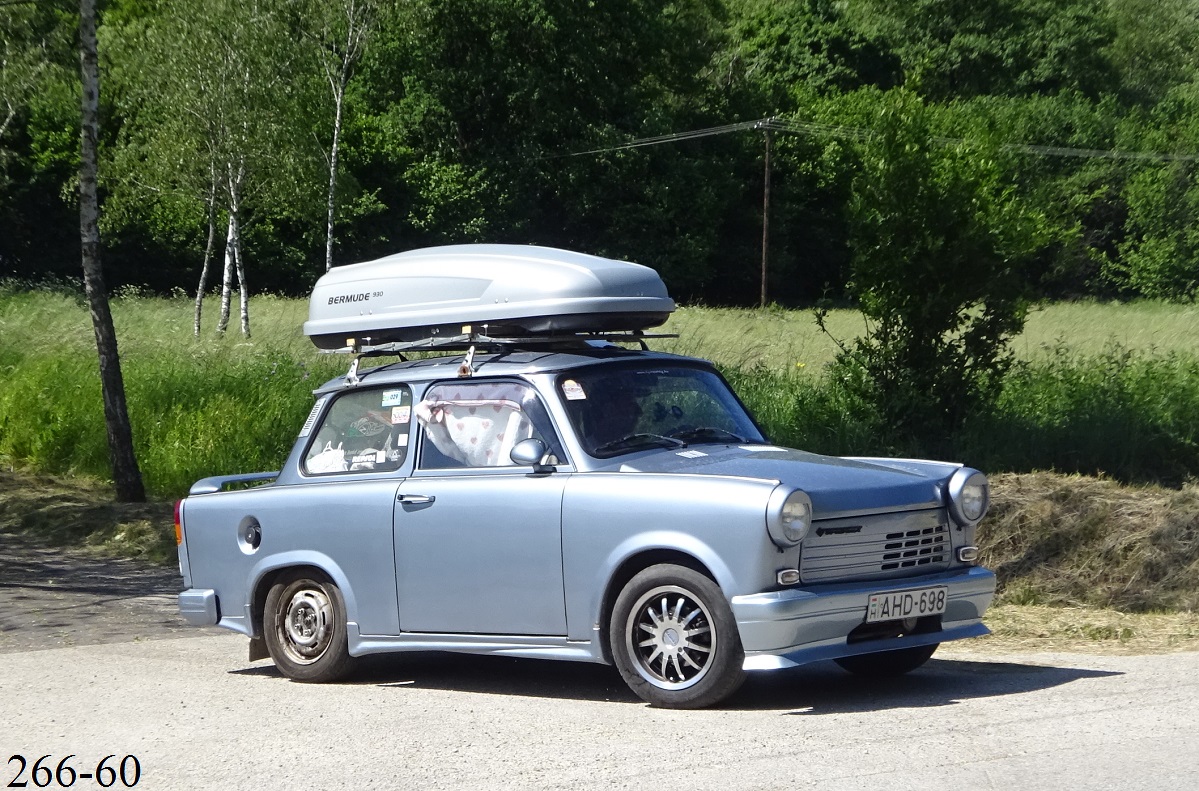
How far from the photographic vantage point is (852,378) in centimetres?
1588

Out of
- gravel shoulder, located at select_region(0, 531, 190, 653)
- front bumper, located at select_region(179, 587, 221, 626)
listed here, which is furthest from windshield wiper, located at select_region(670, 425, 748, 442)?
gravel shoulder, located at select_region(0, 531, 190, 653)

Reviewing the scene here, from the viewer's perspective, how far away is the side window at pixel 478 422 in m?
7.54

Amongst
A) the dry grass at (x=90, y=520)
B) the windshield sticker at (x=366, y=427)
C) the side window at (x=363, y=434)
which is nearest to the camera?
the side window at (x=363, y=434)

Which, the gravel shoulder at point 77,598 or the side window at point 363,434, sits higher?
the side window at point 363,434

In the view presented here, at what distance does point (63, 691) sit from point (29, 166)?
43868mm

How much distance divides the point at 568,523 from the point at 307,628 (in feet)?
6.65

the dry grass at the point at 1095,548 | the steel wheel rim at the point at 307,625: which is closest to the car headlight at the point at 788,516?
the steel wheel rim at the point at 307,625

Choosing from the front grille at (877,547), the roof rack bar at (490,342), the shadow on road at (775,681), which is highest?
the roof rack bar at (490,342)

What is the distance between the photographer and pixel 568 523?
278 inches

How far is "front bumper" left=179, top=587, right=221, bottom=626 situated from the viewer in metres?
8.49

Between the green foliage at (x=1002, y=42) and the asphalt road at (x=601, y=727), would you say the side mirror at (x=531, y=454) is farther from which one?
the green foliage at (x=1002, y=42)

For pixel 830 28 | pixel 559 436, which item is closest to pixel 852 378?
pixel 559 436

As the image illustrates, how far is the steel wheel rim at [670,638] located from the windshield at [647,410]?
86 cm

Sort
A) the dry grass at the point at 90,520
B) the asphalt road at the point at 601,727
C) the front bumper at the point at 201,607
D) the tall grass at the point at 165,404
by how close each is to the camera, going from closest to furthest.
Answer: the asphalt road at the point at 601,727 < the front bumper at the point at 201,607 < the dry grass at the point at 90,520 < the tall grass at the point at 165,404
